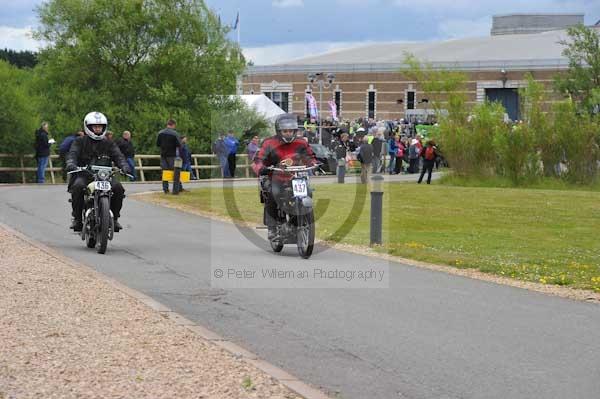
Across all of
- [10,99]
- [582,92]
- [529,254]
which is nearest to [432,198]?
[529,254]

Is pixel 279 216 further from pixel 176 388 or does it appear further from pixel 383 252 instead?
pixel 176 388

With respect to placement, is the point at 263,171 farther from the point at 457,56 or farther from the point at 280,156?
the point at 457,56

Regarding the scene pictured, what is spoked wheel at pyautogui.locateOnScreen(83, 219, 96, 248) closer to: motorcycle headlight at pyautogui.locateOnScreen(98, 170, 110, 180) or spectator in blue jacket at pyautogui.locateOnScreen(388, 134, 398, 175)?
motorcycle headlight at pyautogui.locateOnScreen(98, 170, 110, 180)

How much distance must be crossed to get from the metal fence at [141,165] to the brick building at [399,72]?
42299mm

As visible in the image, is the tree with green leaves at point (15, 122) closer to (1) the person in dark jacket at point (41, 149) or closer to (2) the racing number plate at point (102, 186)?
(1) the person in dark jacket at point (41, 149)

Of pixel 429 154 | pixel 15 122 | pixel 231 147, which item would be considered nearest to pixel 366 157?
pixel 429 154

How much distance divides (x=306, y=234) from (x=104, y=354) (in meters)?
6.88

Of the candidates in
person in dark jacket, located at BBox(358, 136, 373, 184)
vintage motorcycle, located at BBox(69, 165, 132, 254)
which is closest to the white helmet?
vintage motorcycle, located at BBox(69, 165, 132, 254)

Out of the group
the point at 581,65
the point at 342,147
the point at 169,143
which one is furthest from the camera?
the point at 581,65

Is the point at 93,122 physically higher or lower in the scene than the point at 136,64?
lower

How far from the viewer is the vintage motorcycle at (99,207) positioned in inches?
565

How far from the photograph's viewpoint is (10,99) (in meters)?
38.4

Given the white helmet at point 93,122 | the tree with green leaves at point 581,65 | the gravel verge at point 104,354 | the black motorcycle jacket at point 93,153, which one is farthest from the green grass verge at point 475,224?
the tree with green leaves at point 581,65

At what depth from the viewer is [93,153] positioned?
1493 centimetres
